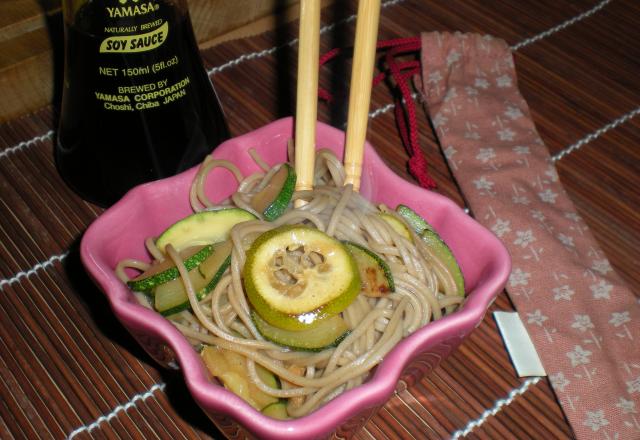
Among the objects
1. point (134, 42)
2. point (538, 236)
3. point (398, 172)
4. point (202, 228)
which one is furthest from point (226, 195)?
point (538, 236)

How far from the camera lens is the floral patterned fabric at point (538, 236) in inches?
36.6

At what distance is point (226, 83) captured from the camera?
1.36 meters

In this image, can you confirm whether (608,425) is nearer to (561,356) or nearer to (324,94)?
(561,356)

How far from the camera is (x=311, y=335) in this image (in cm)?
76

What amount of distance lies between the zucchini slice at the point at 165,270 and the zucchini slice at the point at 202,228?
16mm

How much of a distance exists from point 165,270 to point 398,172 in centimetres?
55

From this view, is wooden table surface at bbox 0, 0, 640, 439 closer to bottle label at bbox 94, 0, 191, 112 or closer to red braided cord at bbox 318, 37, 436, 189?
red braided cord at bbox 318, 37, 436, 189

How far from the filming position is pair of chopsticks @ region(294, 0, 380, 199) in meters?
0.78

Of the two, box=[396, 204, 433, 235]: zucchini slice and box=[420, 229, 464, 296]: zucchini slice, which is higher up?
box=[396, 204, 433, 235]: zucchini slice

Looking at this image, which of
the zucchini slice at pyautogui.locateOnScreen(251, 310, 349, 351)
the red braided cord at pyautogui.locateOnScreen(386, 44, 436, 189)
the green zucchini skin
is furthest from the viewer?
the red braided cord at pyautogui.locateOnScreen(386, 44, 436, 189)

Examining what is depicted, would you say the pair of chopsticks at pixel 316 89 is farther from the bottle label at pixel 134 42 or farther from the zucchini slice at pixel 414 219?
the bottle label at pixel 134 42

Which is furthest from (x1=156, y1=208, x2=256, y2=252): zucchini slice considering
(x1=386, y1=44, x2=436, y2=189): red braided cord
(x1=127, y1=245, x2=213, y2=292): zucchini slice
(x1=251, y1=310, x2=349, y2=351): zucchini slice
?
(x1=386, y1=44, x2=436, y2=189): red braided cord

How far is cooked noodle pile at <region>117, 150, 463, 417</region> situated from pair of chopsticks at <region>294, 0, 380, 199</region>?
3 centimetres

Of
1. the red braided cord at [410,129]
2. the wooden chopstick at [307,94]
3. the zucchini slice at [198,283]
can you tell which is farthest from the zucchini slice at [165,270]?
the red braided cord at [410,129]
